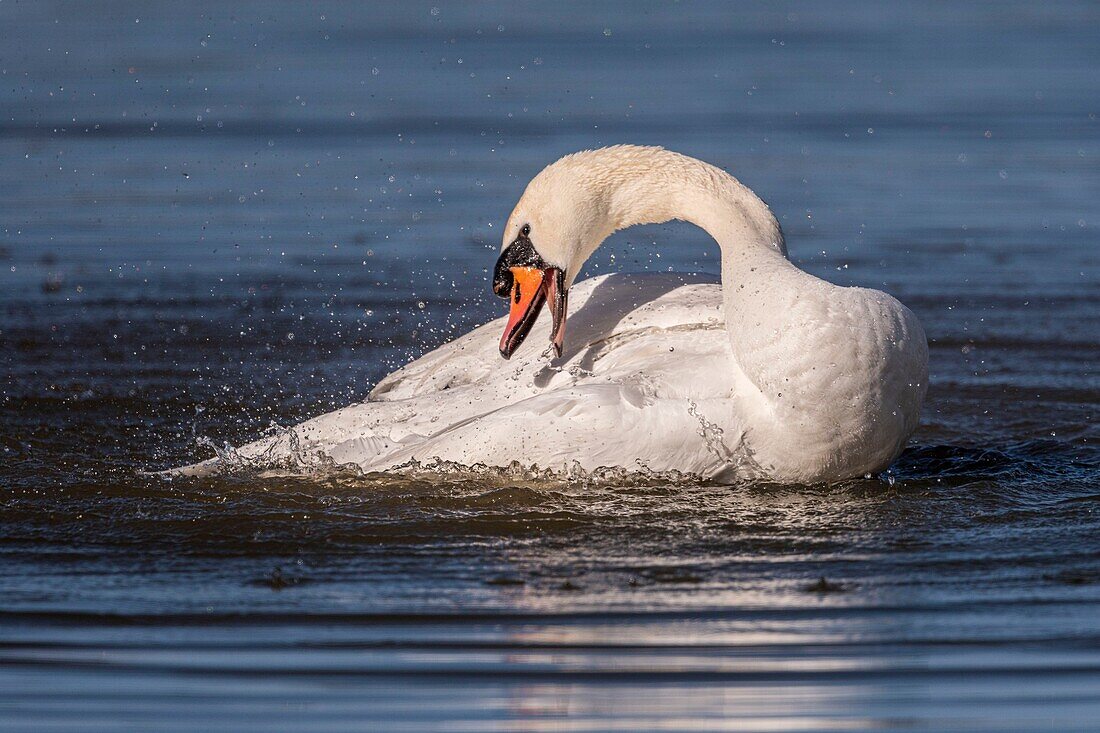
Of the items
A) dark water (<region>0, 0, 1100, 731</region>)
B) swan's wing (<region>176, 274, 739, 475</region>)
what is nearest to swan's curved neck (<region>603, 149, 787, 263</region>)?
swan's wing (<region>176, 274, 739, 475</region>)

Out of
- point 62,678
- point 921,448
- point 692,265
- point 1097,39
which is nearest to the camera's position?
point 62,678

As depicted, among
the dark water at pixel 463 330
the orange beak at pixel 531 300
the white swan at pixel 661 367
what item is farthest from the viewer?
the orange beak at pixel 531 300

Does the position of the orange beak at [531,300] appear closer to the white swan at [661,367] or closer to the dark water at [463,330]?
the white swan at [661,367]

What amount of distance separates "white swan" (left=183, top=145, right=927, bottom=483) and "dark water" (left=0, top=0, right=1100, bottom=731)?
9.5 inches

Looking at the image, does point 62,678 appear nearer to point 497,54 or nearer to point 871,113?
point 871,113

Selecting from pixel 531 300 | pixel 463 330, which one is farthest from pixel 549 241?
pixel 463 330

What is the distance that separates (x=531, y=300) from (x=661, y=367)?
0.90 m

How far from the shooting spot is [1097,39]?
24.0 metres

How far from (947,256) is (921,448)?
4809 millimetres

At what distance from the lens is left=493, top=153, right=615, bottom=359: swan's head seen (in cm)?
887

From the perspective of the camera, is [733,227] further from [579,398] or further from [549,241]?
[579,398]

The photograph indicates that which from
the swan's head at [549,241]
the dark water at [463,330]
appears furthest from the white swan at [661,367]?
the dark water at [463,330]

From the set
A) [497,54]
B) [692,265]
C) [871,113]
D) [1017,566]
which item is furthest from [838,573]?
[497,54]

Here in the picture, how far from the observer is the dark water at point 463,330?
6043 millimetres
